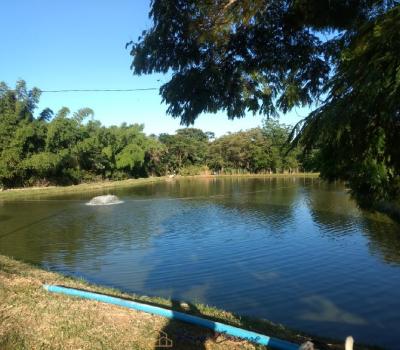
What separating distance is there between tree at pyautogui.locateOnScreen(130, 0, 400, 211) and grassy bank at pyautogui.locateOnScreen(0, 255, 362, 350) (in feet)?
5.60

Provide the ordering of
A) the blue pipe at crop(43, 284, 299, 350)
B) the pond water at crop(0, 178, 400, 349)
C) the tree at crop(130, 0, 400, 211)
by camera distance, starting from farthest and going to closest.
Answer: the pond water at crop(0, 178, 400, 349)
the blue pipe at crop(43, 284, 299, 350)
the tree at crop(130, 0, 400, 211)

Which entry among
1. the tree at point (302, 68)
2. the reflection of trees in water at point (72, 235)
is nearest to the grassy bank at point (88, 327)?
the tree at point (302, 68)

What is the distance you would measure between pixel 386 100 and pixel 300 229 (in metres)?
14.7

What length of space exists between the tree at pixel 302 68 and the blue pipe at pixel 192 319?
1.53 metres

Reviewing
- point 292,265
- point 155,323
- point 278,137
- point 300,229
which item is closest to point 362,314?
point 292,265

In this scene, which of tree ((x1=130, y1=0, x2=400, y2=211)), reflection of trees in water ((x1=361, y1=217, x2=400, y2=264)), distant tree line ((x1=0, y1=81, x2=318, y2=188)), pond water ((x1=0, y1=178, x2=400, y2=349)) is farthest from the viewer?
distant tree line ((x1=0, y1=81, x2=318, y2=188))

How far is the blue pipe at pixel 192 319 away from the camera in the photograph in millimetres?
3891

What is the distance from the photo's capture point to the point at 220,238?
15164 millimetres

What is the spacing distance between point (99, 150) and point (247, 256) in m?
41.8

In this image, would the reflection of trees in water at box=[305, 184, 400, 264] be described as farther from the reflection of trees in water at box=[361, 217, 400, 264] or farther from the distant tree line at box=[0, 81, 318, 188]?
the distant tree line at box=[0, 81, 318, 188]

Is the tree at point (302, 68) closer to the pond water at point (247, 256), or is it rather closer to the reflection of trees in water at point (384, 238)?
the pond water at point (247, 256)

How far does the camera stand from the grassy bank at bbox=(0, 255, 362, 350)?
4086 mm

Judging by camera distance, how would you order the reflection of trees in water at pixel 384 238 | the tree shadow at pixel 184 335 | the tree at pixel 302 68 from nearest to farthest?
1. the tree at pixel 302 68
2. the tree shadow at pixel 184 335
3. the reflection of trees in water at pixel 384 238

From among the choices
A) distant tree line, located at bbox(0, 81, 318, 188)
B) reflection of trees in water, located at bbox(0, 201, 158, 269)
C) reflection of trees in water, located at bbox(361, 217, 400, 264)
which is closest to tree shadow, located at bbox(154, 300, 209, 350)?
reflection of trees in water, located at bbox(0, 201, 158, 269)
